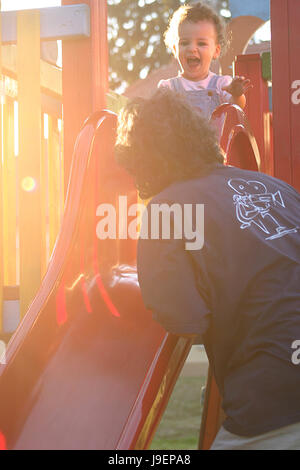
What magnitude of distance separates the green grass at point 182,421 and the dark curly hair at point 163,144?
2232 millimetres

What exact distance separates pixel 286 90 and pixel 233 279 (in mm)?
1720

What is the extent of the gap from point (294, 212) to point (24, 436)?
1.10 meters

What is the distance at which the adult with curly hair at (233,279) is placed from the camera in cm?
172

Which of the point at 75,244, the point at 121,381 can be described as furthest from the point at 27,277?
the point at 121,381

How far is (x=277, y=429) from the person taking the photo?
169 cm

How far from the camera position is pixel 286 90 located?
325 centimetres

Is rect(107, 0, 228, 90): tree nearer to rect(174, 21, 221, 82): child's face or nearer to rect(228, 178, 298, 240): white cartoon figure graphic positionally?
rect(174, 21, 221, 82): child's face

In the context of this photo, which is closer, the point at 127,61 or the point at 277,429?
the point at 277,429

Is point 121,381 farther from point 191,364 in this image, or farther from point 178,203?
point 191,364

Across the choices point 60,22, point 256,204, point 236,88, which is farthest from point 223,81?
point 256,204

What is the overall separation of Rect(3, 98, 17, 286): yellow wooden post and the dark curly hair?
188 centimetres

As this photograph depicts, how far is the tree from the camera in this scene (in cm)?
1591

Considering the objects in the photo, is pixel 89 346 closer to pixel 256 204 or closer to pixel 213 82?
pixel 256 204

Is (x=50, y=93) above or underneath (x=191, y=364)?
above
